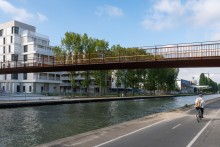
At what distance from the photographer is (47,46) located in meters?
118

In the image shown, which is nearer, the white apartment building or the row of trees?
the row of trees

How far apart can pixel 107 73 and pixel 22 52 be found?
34.7m

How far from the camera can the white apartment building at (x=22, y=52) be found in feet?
355

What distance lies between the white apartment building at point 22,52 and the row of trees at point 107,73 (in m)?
16.0

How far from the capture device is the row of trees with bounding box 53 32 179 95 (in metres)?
86.8

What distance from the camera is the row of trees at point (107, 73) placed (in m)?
86.8

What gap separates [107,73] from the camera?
97.2 m

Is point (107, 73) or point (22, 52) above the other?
point (22, 52)

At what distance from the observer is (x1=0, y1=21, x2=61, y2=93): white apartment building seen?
108 meters

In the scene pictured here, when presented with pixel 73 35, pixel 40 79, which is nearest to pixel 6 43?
pixel 40 79

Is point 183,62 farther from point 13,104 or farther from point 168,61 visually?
point 13,104

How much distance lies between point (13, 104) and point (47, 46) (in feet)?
226

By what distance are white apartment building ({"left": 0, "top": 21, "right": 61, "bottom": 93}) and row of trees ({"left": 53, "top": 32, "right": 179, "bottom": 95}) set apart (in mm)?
15962

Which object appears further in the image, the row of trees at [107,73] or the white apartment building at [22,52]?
the white apartment building at [22,52]
